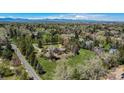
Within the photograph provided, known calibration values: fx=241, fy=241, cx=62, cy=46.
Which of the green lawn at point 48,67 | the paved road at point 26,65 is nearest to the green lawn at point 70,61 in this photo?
the green lawn at point 48,67

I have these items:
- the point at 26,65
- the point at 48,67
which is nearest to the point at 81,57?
the point at 48,67

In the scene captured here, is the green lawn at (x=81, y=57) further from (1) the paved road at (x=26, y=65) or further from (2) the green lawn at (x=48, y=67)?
(1) the paved road at (x=26, y=65)

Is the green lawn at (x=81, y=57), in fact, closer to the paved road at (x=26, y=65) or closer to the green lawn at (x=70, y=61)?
the green lawn at (x=70, y=61)

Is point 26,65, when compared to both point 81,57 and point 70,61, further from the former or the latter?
point 81,57

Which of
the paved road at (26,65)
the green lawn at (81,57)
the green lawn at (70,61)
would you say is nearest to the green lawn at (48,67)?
the green lawn at (70,61)

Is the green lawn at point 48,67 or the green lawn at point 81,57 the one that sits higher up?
the green lawn at point 81,57

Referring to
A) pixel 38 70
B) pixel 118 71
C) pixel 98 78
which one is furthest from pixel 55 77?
pixel 118 71

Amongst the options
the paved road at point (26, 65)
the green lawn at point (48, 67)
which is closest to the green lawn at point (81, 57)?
the green lawn at point (48, 67)

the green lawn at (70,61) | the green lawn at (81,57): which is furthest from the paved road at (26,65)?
the green lawn at (81,57)
